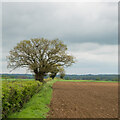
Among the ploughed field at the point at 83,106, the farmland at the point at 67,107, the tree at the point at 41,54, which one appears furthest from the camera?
the tree at the point at 41,54

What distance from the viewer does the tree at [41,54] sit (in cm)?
2462

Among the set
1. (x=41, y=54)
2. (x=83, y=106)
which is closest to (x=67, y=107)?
(x=83, y=106)

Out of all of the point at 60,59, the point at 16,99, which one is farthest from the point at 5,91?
the point at 60,59

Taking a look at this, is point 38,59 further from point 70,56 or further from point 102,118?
point 102,118

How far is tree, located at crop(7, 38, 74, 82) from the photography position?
24625 mm

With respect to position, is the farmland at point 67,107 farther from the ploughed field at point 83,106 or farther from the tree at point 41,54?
the tree at point 41,54

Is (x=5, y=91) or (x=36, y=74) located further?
(x=36, y=74)

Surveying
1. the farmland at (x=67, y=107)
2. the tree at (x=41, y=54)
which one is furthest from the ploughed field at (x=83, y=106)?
the tree at (x=41, y=54)

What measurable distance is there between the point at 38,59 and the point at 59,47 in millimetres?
3840

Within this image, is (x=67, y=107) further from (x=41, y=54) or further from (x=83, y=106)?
(x=41, y=54)

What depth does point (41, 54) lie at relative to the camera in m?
25.1

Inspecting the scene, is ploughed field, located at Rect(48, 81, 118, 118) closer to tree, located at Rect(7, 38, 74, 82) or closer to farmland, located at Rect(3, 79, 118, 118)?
farmland, located at Rect(3, 79, 118, 118)

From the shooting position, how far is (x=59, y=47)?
24625mm

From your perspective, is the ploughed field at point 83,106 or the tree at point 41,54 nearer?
the ploughed field at point 83,106
